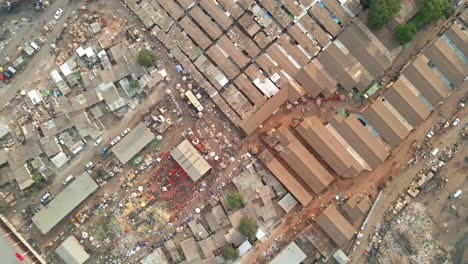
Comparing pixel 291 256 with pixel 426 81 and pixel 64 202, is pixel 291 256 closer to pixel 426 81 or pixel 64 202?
pixel 426 81

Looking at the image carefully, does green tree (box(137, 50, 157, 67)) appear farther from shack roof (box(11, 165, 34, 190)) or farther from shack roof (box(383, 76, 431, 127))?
shack roof (box(383, 76, 431, 127))

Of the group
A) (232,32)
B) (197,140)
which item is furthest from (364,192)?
(232,32)

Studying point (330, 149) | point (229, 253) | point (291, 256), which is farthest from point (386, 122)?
point (229, 253)

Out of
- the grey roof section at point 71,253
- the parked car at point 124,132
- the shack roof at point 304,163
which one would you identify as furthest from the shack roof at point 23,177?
the shack roof at point 304,163

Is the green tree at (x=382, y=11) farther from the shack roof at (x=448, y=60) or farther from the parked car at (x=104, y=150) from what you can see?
the parked car at (x=104, y=150)

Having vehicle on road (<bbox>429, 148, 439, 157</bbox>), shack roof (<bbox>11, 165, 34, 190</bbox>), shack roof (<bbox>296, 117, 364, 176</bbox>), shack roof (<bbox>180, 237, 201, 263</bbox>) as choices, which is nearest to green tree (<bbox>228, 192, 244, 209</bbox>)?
shack roof (<bbox>180, 237, 201, 263</bbox>)

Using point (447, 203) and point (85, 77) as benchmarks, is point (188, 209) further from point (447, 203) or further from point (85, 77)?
point (447, 203)
